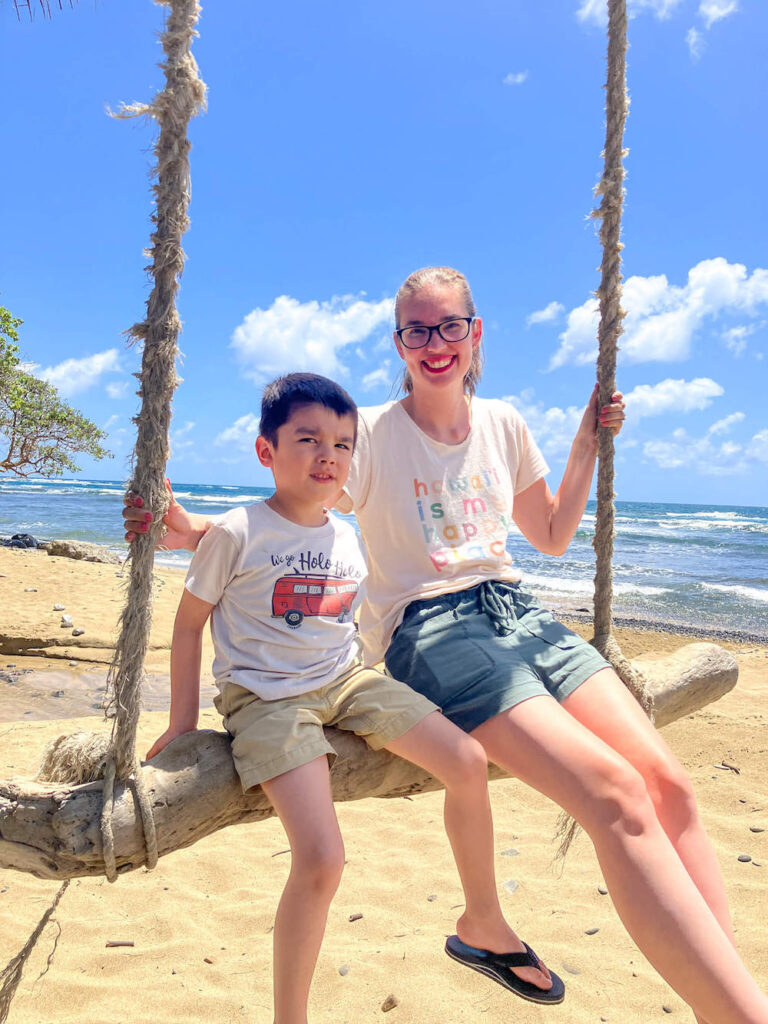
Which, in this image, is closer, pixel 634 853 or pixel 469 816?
pixel 634 853

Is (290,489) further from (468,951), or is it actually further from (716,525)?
(716,525)

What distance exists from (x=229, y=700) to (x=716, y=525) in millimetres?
26836

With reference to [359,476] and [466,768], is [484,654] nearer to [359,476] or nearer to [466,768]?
[466,768]

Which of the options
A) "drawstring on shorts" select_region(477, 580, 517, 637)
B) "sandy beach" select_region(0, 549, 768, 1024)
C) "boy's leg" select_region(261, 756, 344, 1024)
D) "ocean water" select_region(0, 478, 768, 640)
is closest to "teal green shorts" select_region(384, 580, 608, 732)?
"drawstring on shorts" select_region(477, 580, 517, 637)

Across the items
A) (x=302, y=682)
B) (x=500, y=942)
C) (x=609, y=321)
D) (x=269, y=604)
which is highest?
(x=609, y=321)

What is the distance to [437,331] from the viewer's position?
1.83 metres

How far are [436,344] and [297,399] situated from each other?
0.40m

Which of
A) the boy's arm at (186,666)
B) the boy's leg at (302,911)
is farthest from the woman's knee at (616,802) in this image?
the boy's arm at (186,666)

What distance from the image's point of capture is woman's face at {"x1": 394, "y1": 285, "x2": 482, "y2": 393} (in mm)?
1837

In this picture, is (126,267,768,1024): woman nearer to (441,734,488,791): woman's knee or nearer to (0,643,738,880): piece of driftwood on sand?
(441,734,488,791): woman's knee

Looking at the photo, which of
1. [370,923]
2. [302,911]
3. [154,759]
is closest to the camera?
[302,911]

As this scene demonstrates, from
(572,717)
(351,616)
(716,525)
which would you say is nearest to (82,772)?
(351,616)

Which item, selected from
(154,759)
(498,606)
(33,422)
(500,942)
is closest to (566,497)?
(498,606)

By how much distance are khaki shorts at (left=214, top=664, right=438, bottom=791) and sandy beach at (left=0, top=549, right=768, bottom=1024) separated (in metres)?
1.08
